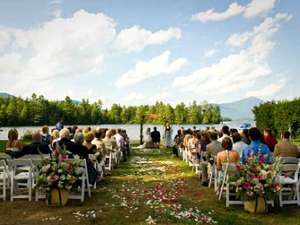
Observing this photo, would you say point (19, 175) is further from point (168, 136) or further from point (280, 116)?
point (280, 116)

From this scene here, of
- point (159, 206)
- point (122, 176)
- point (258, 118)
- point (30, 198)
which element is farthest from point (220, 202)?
point (258, 118)

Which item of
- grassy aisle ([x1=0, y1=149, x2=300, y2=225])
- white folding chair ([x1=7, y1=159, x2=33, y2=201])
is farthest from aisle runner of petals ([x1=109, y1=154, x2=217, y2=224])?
white folding chair ([x1=7, y1=159, x2=33, y2=201])

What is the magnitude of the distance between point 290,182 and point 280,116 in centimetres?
2071

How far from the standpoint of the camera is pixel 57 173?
8375 millimetres

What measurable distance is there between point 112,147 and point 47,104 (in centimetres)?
7260

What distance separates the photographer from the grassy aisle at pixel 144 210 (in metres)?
7.15

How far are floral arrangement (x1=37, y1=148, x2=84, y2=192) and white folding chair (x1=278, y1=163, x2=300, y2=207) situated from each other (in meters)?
4.03

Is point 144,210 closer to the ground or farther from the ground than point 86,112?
closer to the ground

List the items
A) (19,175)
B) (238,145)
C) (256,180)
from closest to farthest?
(256,180) → (19,175) → (238,145)

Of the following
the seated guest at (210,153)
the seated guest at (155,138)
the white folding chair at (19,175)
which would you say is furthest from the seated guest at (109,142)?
the seated guest at (155,138)

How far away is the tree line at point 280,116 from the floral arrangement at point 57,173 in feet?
68.2

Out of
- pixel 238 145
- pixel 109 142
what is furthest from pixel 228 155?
pixel 109 142

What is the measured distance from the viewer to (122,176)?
13.1 m

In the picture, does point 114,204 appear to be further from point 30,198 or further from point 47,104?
point 47,104
